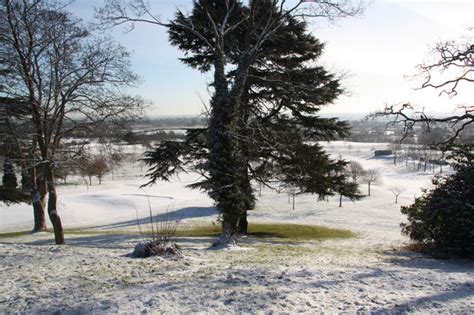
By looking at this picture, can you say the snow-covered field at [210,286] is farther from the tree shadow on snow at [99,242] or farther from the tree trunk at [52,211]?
the tree trunk at [52,211]

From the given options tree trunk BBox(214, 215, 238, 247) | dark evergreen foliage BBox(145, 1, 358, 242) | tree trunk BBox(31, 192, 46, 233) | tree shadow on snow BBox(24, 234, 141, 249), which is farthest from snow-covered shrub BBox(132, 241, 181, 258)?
tree trunk BBox(31, 192, 46, 233)

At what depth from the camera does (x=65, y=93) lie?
13.8 metres

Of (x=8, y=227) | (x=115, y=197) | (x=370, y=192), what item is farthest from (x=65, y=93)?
(x=370, y=192)

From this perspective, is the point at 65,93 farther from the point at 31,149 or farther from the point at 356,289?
the point at 356,289

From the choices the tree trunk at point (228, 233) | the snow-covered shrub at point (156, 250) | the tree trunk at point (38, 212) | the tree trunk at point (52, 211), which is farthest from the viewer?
the tree trunk at point (38, 212)

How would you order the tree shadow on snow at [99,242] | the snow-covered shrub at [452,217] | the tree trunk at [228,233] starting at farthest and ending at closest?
the tree shadow on snow at [99,242], the tree trunk at [228,233], the snow-covered shrub at [452,217]

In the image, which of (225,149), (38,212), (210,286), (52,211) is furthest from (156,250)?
(38,212)

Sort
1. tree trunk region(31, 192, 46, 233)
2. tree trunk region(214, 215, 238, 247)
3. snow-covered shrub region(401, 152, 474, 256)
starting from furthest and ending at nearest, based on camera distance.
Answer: tree trunk region(31, 192, 46, 233) → tree trunk region(214, 215, 238, 247) → snow-covered shrub region(401, 152, 474, 256)

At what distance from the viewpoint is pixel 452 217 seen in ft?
34.7

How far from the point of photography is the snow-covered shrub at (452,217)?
33.3 feet

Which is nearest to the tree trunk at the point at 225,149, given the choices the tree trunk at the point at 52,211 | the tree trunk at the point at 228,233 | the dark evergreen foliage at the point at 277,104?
the tree trunk at the point at 228,233

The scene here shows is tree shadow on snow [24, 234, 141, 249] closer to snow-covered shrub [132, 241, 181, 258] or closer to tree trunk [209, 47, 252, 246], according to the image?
tree trunk [209, 47, 252, 246]

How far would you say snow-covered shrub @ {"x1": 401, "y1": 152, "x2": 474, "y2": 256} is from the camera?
399 inches

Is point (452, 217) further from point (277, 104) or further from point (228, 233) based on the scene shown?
point (277, 104)
